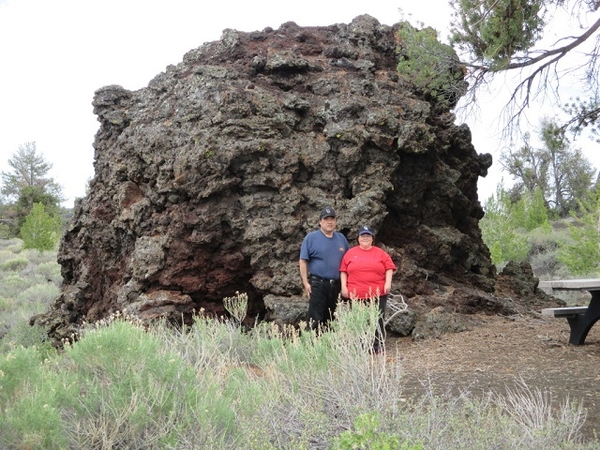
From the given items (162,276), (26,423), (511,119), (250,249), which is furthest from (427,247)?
(26,423)

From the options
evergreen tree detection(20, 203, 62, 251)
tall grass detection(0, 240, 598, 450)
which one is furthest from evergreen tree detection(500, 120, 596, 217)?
tall grass detection(0, 240, 598, 450)

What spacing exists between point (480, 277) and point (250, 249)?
4.21 metres

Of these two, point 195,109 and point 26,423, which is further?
point 195,109

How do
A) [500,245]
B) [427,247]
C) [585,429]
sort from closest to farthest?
[585,429], [427,247], [500,245]

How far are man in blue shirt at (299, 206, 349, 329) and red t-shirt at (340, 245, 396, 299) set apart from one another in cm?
18

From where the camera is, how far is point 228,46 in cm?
975

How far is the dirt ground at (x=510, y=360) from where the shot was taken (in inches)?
206

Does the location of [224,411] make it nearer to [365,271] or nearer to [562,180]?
[365,271]

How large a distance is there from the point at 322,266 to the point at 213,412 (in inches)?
140

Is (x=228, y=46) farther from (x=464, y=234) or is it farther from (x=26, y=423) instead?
(x=26, y=423)

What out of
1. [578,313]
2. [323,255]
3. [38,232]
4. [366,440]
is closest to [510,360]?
[578,313]

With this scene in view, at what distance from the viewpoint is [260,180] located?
829cm

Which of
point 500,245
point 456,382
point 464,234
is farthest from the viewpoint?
point 500,245

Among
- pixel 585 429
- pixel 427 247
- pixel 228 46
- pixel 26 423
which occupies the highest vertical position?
pixel 228 46
